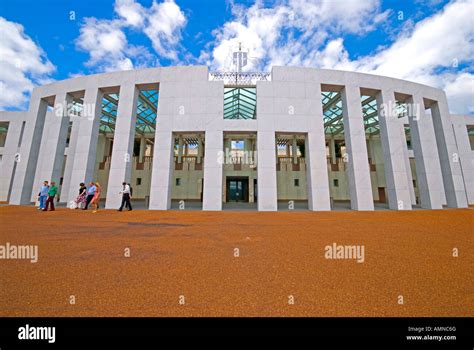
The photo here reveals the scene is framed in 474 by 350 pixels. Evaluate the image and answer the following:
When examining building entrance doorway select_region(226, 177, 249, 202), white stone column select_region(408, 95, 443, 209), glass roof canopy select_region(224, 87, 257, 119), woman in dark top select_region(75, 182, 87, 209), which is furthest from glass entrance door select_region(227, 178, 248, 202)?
white stone column select_region(408, 95, 443, 209)

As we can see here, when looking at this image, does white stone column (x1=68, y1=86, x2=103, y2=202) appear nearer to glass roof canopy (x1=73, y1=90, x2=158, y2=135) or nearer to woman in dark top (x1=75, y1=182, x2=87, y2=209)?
woman in dark top (x1=75, y1=182, x2=87, y2=209)

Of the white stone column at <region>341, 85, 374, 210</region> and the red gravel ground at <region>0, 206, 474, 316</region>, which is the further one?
the white stone column at <region>341, 85, 374, 210</region>

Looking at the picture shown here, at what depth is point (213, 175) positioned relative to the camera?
47.0 ft

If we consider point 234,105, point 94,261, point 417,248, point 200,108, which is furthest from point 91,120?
point 417,248

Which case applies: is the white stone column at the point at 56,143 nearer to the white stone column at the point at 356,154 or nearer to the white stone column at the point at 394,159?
the white stone column at the point at 356,154

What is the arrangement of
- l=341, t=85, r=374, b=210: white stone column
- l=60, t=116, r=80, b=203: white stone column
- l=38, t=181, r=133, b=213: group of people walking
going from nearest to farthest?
l=38, t=181, r=133, b=213: group of people walking
l=341, t=85, r=374, b=210: white stone column
l=60, t=116, r=80, b=203: white stone column

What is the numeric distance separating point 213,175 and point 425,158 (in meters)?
17.8

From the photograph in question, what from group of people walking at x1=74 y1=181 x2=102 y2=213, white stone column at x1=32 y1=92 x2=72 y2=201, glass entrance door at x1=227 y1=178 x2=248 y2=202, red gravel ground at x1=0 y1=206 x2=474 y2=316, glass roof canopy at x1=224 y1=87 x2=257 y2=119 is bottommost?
red gravel ground at x1=0 y1=206 x2=474 y2=316

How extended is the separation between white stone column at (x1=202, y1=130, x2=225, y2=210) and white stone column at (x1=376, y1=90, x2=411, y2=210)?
13.4 m

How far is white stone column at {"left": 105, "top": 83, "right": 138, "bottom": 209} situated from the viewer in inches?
561

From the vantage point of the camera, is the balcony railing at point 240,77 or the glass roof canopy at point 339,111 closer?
the balcony railing at point 240,77

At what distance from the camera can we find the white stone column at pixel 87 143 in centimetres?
1470

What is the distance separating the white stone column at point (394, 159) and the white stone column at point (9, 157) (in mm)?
38844

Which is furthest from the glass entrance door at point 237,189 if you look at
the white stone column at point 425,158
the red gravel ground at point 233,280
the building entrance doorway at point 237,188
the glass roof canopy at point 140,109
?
the red gravel ground at point 233,280
